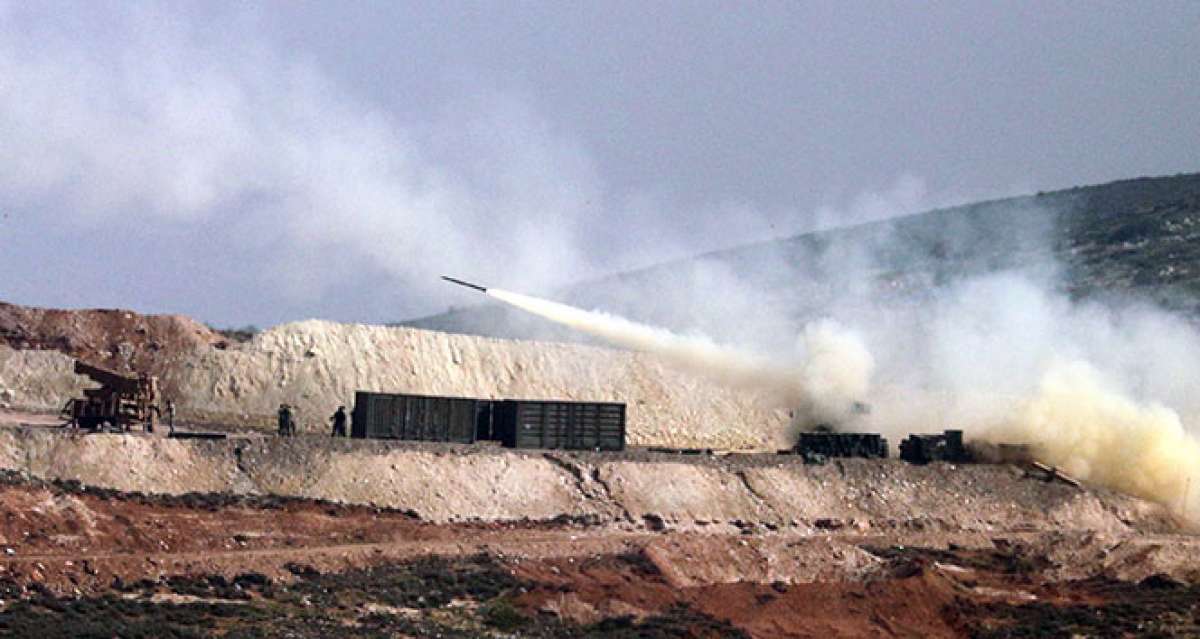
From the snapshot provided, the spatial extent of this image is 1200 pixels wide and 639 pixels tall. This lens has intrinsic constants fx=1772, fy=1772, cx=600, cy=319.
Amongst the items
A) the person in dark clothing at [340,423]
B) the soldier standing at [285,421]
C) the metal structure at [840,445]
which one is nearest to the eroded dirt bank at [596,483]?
the metal structure at [840,445]

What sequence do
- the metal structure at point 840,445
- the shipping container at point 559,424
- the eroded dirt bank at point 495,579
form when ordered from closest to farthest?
the eroded dirt bank at point 495,579, the shipping container at point 559,424, the metal structure at point 840,445

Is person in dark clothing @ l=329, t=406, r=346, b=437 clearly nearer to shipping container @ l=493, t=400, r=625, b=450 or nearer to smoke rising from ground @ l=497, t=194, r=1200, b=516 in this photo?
shipping container @ l=493, t=400, r=625, b=450

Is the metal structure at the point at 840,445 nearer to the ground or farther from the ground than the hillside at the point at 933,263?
nearer to the ground

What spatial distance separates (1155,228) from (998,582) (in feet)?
329

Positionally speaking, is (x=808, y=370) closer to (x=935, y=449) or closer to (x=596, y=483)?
(x=935, y=449)

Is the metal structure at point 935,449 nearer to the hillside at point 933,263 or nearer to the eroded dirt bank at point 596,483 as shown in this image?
the eroded dirt bank at point 596,483

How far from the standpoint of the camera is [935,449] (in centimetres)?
6950

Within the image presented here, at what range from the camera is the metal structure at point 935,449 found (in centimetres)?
6781

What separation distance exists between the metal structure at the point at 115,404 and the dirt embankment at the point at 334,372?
26.5 ft

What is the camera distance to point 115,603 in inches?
1428

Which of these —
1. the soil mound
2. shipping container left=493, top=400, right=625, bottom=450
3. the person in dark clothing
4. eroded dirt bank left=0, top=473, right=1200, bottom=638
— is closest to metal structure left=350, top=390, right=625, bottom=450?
shipping container left=493, top=400, right=625, bottom=450

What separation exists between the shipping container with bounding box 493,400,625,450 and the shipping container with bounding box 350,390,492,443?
105cm

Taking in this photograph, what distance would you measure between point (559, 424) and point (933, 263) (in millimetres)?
91857

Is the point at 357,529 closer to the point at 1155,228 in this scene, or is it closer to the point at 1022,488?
the point at 1022,488
